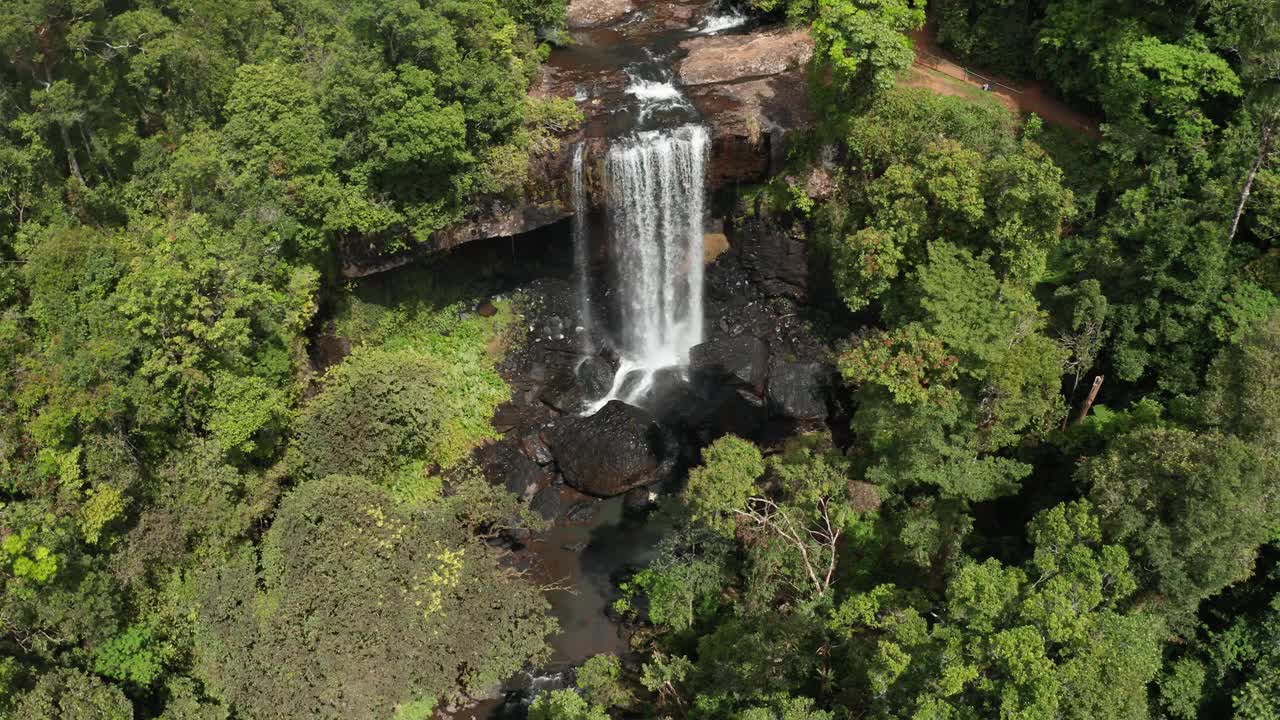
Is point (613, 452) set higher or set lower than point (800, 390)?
lower

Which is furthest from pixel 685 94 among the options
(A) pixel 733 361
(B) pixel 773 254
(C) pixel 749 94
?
(A) pixel 733 361

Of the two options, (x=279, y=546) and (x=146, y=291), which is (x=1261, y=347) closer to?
(x=279, y=546)

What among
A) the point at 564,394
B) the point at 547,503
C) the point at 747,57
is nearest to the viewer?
the point at 547,503

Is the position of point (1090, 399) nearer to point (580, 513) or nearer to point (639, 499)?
point (639, 499)

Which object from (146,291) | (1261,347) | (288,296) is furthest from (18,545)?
(1261,347)

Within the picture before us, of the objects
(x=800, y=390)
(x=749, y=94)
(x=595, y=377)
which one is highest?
(x=749, y=94)

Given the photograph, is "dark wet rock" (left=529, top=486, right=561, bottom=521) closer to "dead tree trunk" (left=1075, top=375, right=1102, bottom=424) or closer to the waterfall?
the waterfall

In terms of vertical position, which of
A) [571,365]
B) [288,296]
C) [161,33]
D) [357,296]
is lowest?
[571,365]
